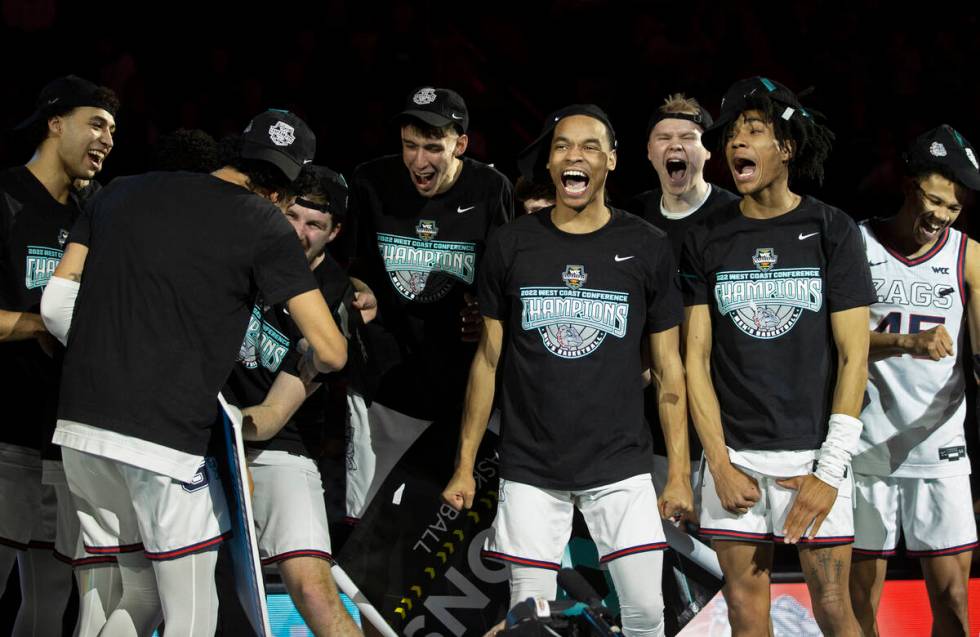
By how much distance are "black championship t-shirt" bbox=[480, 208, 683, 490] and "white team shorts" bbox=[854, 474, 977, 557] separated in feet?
3.68

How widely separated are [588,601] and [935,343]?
69.5 inches

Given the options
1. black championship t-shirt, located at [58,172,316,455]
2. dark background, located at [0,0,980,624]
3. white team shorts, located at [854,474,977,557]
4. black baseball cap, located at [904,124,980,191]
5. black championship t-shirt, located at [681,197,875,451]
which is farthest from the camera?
dark background, located at [0,0,980,624]

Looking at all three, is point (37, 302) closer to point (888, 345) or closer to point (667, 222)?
point (667, 222)

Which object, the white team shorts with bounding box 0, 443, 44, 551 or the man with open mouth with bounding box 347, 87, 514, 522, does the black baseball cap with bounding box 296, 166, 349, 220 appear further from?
the white team shorts with bounding box 0, 443, 44, 551

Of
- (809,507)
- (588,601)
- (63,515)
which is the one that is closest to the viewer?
(588,601)

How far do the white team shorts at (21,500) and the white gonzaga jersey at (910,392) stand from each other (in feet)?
9.93

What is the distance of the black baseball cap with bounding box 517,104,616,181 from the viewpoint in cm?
375

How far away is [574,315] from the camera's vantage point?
11.8 ft

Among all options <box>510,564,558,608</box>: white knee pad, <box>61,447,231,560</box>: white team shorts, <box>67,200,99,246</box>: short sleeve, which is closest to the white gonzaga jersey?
<box>510,564,558,608</box>: white knee pad

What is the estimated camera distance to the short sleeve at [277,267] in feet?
10.6

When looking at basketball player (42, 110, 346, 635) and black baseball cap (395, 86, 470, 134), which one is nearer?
basketball player (42, 110, 346, 635)

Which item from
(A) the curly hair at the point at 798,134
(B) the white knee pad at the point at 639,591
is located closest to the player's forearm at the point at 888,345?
(A) the curly hair at the point at 798,134

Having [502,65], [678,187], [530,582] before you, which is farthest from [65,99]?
[502,65]

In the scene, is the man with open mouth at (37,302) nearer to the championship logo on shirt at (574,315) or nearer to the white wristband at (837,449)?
the championship logo on shirt at (574,315)
